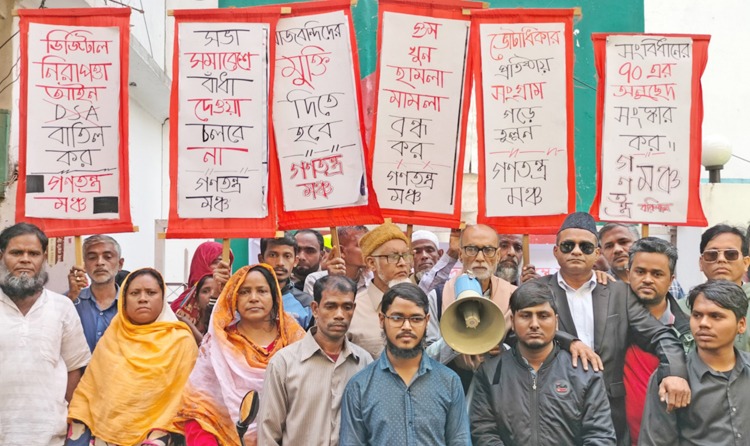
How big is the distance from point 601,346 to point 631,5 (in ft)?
23.3

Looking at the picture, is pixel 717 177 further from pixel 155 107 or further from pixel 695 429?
pixel 695 429

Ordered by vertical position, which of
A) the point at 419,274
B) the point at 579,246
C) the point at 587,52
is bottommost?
the point at 419,274

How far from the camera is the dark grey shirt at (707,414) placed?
4.53 metres

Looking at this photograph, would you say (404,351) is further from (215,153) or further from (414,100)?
(414,100)

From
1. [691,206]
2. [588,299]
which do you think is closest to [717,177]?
[691,206]

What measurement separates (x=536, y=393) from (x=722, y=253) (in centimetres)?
151

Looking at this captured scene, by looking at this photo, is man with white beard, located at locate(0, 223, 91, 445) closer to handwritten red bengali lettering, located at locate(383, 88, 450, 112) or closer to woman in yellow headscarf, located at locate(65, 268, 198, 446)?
woman in yellow headscarf, located at locate(65, 268, 198, 446)

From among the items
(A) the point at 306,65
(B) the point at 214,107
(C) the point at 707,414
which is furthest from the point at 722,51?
(C) the point at 707,414

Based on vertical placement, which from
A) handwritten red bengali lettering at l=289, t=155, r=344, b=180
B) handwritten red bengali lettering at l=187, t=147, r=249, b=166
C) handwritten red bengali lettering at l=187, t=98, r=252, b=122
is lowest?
handwritten red bengali lettering at l=289, t=155, r=344, b=180

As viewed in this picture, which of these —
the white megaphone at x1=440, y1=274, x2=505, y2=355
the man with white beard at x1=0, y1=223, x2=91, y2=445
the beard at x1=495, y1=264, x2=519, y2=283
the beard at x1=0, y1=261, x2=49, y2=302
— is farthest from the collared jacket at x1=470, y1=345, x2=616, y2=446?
the beard at x1=0, y1=261, x2=49, y2=302

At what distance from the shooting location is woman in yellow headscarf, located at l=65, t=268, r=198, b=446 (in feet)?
17.0

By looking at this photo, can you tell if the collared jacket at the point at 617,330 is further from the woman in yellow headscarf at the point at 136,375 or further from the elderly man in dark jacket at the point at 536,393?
the woman in yellow headscarf at the point at 136,375

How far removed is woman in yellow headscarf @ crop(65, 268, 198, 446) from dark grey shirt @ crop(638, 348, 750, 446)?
2460 millimetres

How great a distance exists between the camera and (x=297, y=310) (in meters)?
5.89
